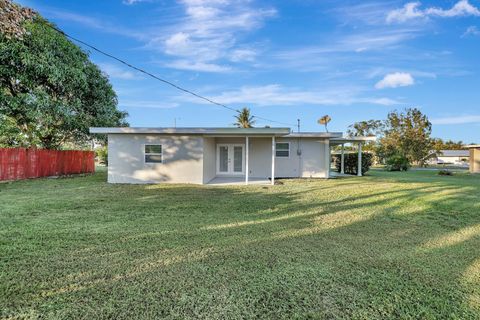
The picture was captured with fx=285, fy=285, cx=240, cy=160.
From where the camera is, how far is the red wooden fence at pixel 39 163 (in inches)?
544

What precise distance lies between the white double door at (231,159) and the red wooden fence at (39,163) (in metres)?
9.68

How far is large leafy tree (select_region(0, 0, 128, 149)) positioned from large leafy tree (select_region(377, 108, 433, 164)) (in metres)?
30.6

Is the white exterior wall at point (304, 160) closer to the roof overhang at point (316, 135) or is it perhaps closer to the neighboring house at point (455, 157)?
the roof overhang at point (316, 135)

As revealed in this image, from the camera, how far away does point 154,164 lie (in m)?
13.3

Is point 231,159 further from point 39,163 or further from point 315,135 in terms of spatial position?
point 39,163

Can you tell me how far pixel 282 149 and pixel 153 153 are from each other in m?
7.23

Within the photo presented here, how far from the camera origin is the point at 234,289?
9.91 feet

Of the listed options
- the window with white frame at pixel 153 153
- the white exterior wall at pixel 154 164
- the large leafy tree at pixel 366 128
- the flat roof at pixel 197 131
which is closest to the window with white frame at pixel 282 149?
the flat roof at pixel 197 131

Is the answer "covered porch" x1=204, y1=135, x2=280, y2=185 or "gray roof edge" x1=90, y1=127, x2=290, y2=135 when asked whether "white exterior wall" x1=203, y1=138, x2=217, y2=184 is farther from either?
"gray roof edge" x1=90, y1=127, x2=290, y2=135

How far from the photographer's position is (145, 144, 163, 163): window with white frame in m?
13.3

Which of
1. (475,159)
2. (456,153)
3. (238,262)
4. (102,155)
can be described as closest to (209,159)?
(238,262)

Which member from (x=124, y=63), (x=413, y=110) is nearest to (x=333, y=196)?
(x=124, y=63)

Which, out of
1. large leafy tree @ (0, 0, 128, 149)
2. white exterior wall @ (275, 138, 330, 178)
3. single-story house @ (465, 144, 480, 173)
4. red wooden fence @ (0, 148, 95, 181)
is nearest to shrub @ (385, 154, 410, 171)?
single-story house @ (465, 144, 480, 173)

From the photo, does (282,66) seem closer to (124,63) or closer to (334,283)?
(124,63)
